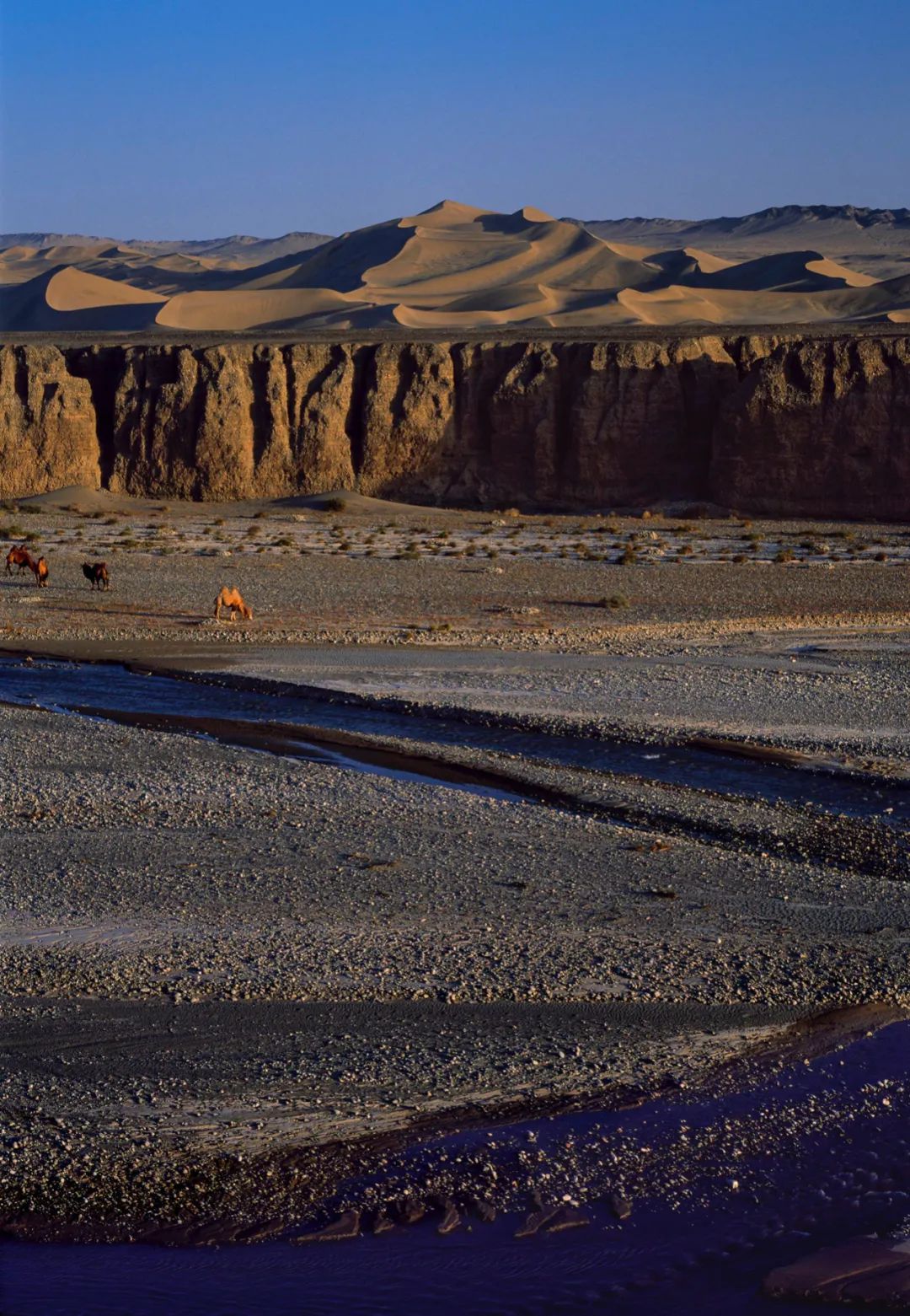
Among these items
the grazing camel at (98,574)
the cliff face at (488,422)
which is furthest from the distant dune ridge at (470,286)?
the grazing camel at (98,574)

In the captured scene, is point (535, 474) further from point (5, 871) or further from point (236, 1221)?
point (236, 1221)

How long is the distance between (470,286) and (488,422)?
8052 centimetres

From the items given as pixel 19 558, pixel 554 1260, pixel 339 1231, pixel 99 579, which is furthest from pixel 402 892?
pixel 19 558

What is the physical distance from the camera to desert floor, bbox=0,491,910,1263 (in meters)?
7.01

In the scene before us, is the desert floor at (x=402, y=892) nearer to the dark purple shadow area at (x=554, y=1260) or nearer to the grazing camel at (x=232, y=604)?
the dark purple shadow area at (x=554, y=1260)

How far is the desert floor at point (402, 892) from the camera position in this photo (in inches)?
276

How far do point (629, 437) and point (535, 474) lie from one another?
3.02 metres

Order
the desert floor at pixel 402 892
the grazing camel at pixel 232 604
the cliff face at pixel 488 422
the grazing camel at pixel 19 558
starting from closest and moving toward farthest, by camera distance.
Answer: the desert floor at pixel 402 892
the grazing camel at pixel 232 604
the grazing camel at pixel 19 558
the cliff face at pixel 488 422

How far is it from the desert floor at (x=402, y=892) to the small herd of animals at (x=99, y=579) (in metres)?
0.64

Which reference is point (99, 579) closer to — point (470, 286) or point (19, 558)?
point (19, 558)

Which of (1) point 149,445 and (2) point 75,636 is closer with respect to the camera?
(2) point 75,636

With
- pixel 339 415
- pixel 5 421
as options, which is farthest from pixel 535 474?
pixel 5 421

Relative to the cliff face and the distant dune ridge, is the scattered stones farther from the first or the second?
the distant dune ridge

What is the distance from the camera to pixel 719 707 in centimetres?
1781
